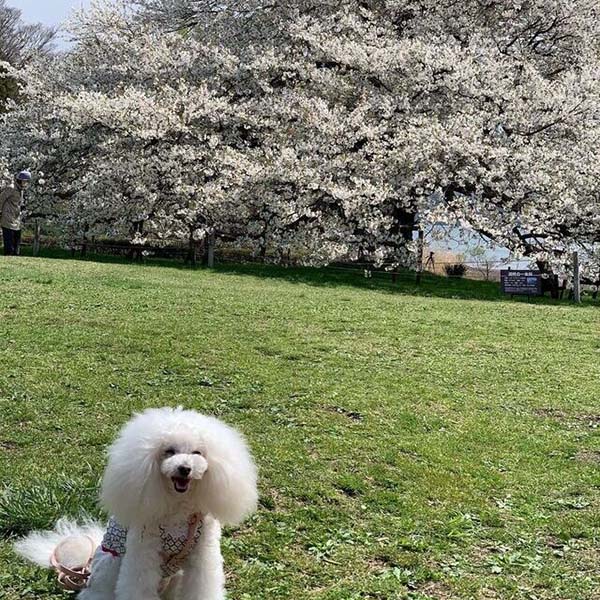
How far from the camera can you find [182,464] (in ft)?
8.54

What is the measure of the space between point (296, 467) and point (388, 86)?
539 inches

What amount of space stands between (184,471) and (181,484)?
0.07m

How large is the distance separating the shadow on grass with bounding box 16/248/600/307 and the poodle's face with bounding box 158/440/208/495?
11.1 metres

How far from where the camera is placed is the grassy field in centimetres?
356

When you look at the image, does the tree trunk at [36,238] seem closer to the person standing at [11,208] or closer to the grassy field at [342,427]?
the person standing at [11,208]

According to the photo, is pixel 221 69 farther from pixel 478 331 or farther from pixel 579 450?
pixel 579 450

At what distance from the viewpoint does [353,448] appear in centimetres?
500

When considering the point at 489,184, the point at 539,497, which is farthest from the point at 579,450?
the point at 489,184

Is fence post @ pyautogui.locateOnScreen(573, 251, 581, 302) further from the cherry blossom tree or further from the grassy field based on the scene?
the grassy field

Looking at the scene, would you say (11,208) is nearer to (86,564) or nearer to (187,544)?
(86,564)

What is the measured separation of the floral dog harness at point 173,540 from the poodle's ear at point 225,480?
0.10 m

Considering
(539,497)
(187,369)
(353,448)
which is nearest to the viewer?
(539,497)

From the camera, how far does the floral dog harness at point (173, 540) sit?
107 inches

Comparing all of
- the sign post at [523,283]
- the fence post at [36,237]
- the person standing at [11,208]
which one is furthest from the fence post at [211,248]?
the sign post at [523,283]
